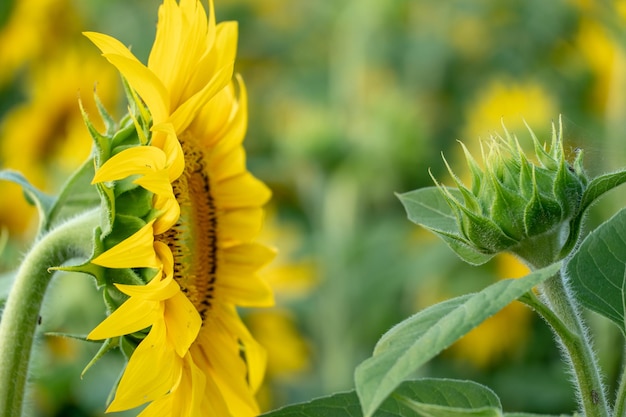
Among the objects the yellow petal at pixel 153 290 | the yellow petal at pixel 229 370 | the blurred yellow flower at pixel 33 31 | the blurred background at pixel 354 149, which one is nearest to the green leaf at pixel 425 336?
the yellow petal at pixel 153 290

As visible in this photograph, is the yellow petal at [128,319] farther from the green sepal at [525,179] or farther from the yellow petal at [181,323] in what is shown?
the green sepal at [525,179]

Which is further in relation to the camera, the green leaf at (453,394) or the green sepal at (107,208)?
the green sepal at (107,208)

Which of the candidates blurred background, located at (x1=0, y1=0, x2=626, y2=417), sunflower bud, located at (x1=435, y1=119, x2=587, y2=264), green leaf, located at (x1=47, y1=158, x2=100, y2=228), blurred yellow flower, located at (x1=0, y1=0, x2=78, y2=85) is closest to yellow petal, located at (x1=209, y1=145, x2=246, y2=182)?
green leaf, located at (x1=47, y1=158, x2=100, y2=228)

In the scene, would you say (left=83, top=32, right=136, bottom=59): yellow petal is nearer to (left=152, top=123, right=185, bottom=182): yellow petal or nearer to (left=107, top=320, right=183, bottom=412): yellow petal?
(left=152, top=123, right=185, bottom=182): yellow petal

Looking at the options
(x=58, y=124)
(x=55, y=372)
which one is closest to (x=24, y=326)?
(x=55, y=372)

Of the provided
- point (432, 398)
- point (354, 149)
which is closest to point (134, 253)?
point (432, 398)
